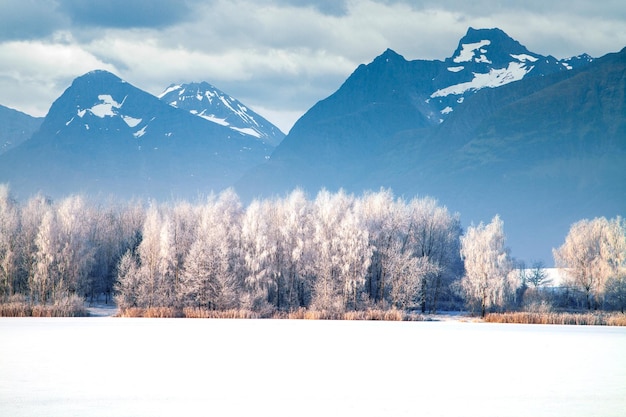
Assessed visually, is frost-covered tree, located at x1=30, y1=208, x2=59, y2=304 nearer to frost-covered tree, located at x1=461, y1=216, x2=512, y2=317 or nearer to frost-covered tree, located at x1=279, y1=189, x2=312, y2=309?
frost-covered tree, located at x1=279, y1=189, x2=312, y2=309

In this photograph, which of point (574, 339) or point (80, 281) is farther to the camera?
point (80, 281)

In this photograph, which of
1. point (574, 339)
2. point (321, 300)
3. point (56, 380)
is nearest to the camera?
point (56, 380)

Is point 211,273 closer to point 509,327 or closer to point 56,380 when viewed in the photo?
point 509,327

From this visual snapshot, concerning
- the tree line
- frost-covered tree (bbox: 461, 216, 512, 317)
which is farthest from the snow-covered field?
frost-covered tree (bbox: 461, 216, 512, 317)

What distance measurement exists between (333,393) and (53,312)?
43.6 meters

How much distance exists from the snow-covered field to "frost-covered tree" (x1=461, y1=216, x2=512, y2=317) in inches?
924

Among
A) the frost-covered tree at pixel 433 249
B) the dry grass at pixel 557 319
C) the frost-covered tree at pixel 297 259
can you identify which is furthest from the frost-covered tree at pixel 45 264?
the dry grass at pixel 557 319

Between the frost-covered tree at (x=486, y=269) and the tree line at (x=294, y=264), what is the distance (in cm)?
11

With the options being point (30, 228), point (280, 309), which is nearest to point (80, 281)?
point (30, 228)

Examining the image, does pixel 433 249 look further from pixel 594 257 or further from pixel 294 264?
pixel 294 264

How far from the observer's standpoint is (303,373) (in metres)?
26.2

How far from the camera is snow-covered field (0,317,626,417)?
2012cm

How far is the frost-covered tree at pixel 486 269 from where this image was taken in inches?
2635

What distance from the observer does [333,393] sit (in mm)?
22375
